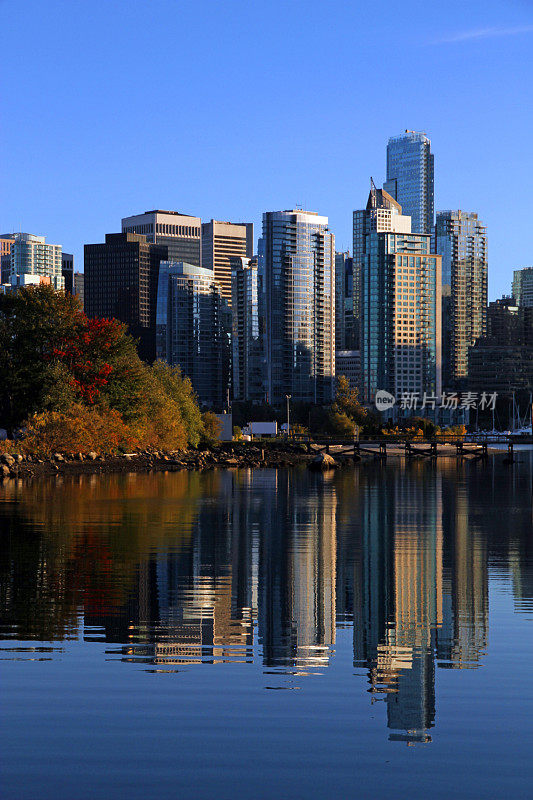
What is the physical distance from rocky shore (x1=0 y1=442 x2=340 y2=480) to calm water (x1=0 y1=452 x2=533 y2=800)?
160ft

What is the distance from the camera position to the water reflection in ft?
57.3

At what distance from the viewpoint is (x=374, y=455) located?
535ft

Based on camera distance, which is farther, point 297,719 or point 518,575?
point 518,575

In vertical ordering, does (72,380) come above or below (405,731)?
above

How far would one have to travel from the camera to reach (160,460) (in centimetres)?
Answer: 10975

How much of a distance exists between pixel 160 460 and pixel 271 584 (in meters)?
84.6

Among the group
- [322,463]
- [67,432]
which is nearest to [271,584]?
[67,432]

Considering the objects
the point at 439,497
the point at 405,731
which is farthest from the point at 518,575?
the point at 439,497

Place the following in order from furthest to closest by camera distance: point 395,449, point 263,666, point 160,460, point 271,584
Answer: point 395,449 < point 160,460 < point 271,584 < point 263,666

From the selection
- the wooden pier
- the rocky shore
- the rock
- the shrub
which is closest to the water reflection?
the rocky shore

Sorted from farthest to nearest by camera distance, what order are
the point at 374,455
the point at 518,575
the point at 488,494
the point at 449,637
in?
the point at 374,455 → the point at 488,494 → the point at 518,575 → the point at 449,637

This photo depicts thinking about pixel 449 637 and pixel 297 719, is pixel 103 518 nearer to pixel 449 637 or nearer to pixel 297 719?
pixel 449 637

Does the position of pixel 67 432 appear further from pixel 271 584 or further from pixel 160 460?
pixel 271 584

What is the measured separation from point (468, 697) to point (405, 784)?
155 inches
